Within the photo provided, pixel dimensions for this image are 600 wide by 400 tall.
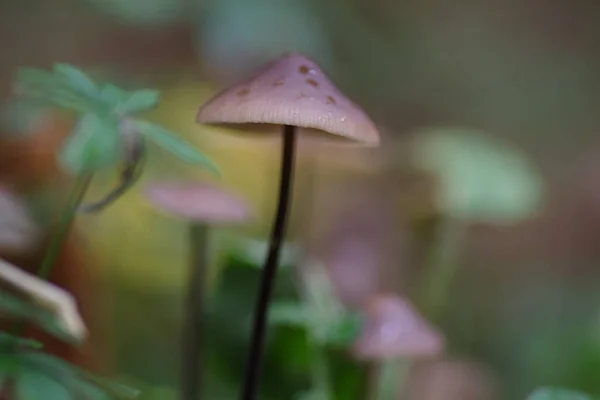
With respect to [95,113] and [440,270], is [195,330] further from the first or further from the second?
[440,270]

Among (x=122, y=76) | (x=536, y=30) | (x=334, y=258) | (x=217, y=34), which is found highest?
(x=536, y=30)

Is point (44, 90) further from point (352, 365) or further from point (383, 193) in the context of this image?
point (383, 193)

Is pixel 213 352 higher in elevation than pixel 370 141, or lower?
lower

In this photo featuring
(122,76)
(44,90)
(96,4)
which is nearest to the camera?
(44,90)

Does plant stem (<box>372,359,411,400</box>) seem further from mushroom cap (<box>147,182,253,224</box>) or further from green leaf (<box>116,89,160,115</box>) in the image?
green leaf (<box>116,89,160,115</box>)

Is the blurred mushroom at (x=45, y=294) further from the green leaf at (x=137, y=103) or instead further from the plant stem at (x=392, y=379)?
the plant stem at (x=392, y=379)

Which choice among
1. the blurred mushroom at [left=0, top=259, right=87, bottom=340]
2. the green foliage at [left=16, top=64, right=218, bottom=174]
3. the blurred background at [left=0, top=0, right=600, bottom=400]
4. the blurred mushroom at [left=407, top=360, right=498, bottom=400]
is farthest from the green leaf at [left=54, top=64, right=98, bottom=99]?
the blurred mushroom at [left=407, top=360, right=498, bottom=400]

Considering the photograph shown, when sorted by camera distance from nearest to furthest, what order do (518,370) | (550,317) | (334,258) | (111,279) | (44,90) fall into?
(44,90) < (111,279) < (518,370) < (334,258) < (550,317)

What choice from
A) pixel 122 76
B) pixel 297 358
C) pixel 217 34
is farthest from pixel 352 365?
pixel 217 34

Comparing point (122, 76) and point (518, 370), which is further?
point (122, 76)
